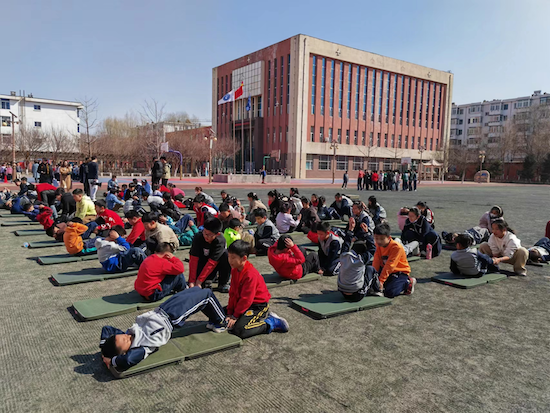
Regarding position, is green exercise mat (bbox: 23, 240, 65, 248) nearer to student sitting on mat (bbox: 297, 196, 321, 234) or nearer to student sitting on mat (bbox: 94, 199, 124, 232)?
student sitting on mat (bbox: 94, 199, 124, 232)

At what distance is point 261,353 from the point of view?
4.14 meters

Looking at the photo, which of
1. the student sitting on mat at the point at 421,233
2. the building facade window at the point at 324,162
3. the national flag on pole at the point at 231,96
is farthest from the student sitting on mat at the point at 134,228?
the building facade window at the point at 324,162

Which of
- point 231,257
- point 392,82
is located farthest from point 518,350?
point 392,82

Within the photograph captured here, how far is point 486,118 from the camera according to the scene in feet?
304

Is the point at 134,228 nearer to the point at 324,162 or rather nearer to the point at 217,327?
the point at 217,327

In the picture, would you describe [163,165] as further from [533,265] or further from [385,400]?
[385,400]

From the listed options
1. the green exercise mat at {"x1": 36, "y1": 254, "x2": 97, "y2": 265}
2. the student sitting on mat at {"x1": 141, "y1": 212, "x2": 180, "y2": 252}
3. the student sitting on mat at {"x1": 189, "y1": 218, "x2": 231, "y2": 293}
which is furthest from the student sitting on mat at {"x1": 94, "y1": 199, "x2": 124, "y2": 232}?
the student sitting on mat at {"x1": 189, "y1": 218, "x2": 231, "y2": 293}

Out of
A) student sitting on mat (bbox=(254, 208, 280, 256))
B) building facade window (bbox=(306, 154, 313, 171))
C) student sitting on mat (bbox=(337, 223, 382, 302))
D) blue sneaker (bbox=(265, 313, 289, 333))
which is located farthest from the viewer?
building facade window (bbox=(306, 154, 313, 171))

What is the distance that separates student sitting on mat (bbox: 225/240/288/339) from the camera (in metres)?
4.46

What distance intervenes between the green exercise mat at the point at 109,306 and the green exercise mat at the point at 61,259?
8.47 ft

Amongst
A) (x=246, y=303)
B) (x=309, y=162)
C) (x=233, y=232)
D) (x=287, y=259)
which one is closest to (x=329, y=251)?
(x=287, y=259)

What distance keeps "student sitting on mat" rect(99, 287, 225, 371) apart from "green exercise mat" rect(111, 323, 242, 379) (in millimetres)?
63

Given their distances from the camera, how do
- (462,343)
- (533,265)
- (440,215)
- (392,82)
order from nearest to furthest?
(462,343) < (533,265) < (440,215) < (392,82)

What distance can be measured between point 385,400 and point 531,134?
87.7 m
